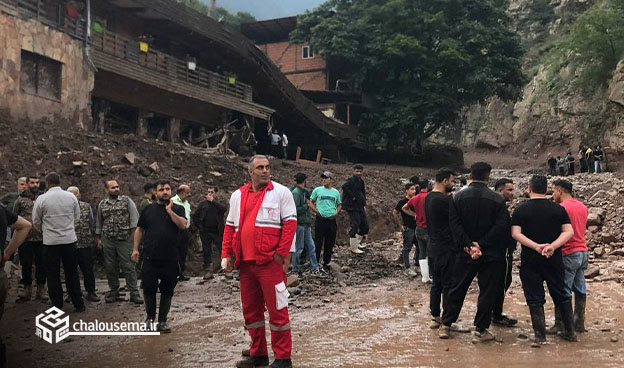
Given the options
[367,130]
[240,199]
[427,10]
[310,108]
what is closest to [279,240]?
[240,199]

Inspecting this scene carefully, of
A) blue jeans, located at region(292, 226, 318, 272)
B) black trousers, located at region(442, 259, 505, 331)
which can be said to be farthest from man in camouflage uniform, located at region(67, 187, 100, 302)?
black trousers, located at region(442, 259, 505, 331)

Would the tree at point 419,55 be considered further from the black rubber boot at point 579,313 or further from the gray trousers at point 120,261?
the black rubber boot at point 579,313

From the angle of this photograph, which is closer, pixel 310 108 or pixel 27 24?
pixel 27 24

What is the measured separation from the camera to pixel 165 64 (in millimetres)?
22562

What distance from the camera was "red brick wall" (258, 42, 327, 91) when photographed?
3547 cm

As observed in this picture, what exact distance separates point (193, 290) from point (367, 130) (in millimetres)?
24581

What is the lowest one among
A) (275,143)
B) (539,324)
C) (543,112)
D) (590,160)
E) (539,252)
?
(539,324)

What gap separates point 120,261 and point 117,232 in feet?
1.63

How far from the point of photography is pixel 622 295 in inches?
313

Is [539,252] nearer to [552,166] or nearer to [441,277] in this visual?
[441,277]

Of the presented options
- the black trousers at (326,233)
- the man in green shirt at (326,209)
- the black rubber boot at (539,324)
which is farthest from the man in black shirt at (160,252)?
the black rubber boot at (539,324)

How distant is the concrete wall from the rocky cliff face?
84.8ft

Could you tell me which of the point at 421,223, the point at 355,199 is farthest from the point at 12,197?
the point at 421,223

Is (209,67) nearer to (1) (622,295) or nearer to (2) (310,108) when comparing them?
(2) (310,108)
